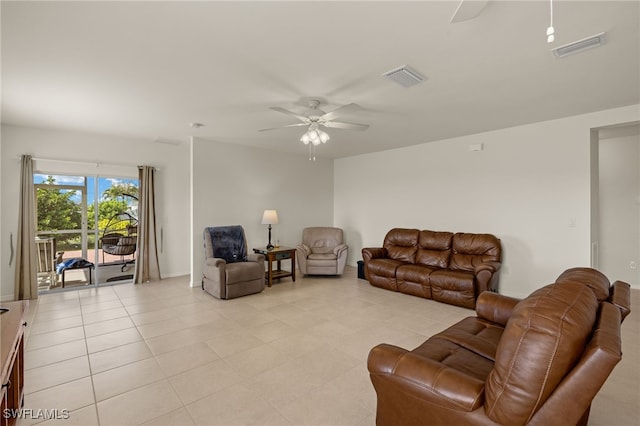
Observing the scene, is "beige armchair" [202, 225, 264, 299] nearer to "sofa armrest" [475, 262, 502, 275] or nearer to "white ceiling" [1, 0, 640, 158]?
"white ceiling" [1, 0, 640, 158]

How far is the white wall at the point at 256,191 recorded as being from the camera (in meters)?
5.44

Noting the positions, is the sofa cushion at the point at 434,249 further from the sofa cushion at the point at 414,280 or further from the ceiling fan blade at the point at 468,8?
the ceiling fan blade at the point at 468,8

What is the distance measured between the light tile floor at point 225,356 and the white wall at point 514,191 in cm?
118

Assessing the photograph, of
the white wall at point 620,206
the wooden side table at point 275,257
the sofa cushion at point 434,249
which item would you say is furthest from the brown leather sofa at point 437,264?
the white wall at point 620,206

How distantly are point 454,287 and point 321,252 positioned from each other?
2.86 m

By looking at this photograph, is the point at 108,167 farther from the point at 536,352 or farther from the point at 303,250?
the point at 536,352

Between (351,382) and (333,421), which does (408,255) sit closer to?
(351,382)

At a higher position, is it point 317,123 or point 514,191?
point 317,123

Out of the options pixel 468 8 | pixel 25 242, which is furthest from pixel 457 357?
pixel 25 242

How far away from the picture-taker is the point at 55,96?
3.34 m

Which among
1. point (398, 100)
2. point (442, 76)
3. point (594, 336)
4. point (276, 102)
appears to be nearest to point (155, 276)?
point (276, 102)

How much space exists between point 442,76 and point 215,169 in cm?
419

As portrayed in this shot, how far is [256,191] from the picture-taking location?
6191mm

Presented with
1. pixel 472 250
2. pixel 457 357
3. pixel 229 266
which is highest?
pixel 472 250
